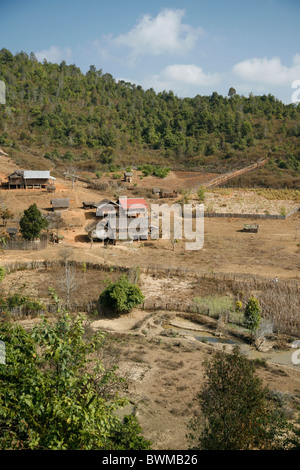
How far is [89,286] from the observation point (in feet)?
82.8

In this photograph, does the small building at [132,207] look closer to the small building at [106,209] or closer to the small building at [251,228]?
the small building at [106,209]

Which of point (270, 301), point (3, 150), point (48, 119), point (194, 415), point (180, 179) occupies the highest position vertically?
point (48, 119)

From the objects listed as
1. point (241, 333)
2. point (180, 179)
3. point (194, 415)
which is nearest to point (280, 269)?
point (241, 333)

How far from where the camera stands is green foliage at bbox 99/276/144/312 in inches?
843

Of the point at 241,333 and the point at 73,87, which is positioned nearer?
the point at 241,333

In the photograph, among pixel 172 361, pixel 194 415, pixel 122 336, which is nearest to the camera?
pixel 194 415

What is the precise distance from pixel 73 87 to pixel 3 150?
46.1 meters

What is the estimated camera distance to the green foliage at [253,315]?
66.1 feet

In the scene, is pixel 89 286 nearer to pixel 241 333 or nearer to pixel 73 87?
pixel 241 333

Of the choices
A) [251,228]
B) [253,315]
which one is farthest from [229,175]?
[253,315]

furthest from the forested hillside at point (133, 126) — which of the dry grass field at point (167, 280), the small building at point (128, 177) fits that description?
the dry grass field at point (167, 280)

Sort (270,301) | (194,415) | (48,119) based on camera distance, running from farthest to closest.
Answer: (48,119) → (270,301) → (194,415)

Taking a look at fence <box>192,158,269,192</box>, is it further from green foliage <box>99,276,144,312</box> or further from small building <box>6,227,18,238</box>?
green foliage <box>99,276,144,312</box>

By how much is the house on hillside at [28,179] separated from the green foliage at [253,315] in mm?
31619
